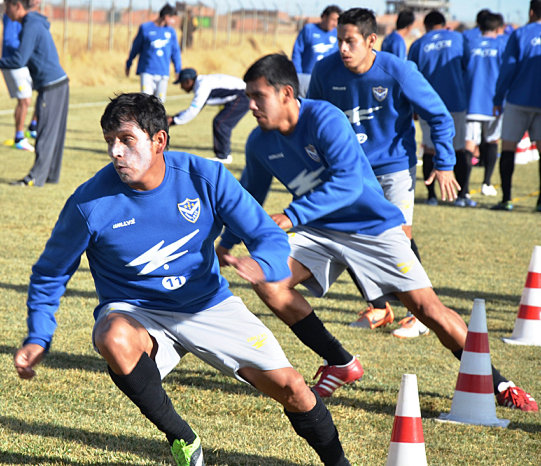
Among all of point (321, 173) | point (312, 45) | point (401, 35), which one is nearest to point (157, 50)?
point (312, 45)

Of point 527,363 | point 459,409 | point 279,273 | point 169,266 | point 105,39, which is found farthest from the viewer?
point 105,39

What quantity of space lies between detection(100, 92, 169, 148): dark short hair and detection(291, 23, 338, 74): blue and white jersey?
33.0 ft

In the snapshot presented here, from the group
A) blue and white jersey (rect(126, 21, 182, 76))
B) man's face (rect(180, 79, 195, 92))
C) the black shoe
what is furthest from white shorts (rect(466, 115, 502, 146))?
blue and white jersey (rect(126, 21, 182, 76))

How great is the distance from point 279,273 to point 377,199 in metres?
1.53

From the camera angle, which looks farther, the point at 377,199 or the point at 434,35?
the point at 434,35

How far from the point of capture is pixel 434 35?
39.2 feet

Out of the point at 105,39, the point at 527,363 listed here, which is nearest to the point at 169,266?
the point at 527,363

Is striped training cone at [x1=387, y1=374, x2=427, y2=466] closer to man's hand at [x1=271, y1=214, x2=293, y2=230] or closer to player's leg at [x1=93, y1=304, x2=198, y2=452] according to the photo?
player's leg at [x1=93, y1=304, x2=198, y2=452]

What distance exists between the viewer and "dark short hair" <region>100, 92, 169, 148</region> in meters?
3.41

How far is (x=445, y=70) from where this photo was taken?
12.0 meters

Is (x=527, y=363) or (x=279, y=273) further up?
(x=279, y=273)

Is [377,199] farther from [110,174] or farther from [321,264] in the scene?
[110,174]

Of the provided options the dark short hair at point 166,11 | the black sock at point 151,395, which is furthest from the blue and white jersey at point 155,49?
the black sock at point 151,395

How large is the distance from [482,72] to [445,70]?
121cm
